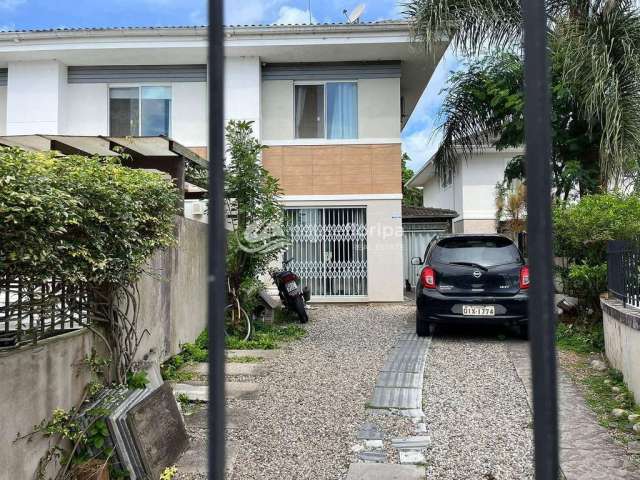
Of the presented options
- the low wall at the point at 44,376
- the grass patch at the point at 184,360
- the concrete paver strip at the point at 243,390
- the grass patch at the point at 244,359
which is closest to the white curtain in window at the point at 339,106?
the grass patch at the point at 184,360

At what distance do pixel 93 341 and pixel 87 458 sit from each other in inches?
34.9

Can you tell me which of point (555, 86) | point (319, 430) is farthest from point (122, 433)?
point (555, 86)

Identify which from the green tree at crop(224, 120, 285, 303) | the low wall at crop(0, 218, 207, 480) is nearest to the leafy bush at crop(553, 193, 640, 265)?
the green tree at crop(224, 120, 285, 303)

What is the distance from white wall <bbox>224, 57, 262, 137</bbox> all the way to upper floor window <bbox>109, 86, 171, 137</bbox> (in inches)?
59.7

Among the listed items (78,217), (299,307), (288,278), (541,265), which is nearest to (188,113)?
(288,278)

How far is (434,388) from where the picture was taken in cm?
523

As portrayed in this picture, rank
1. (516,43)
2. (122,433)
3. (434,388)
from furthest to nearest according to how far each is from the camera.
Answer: (516,43), (434,388), (122,433)

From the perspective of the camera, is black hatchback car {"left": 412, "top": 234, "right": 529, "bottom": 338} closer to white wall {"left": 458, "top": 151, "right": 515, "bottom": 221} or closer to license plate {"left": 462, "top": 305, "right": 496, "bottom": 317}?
license plate {"left": 462, "top": 305, "right": 496, "bottom": 317}

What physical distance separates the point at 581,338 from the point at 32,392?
21.7ft

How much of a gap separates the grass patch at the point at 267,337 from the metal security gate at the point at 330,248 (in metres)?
3.07

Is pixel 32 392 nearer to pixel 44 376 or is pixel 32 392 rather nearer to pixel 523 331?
pixel 44 376

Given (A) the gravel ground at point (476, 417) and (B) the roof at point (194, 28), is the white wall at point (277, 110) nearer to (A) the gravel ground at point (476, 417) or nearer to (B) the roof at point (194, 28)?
(B) the roof at point (194, 28)

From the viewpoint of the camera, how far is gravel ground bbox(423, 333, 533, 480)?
136 inches

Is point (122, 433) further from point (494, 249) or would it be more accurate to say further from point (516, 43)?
point (516, 43)
